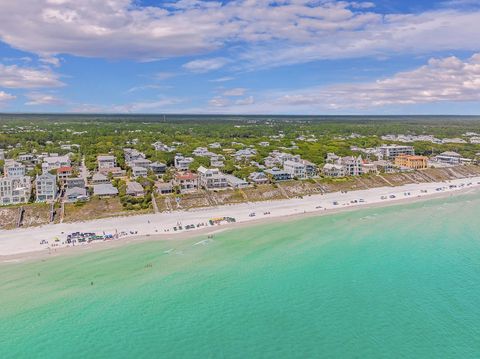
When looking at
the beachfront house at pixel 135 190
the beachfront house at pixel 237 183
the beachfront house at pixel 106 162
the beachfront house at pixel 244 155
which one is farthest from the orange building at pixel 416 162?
the beachfront house at pixel 106 162

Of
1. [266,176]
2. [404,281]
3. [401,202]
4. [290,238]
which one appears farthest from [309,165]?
[404,281]

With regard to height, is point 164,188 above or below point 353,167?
below

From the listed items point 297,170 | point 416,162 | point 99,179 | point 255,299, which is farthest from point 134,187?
point 416,162

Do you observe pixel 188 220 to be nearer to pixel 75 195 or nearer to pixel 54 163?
pixel 75 195

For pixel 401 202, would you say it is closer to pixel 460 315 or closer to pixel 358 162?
pixel 358 162

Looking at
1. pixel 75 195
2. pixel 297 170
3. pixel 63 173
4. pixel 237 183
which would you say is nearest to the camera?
pixel 75 195

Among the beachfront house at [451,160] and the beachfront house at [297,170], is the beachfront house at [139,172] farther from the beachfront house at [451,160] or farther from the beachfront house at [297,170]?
the beachfront house at [451,160]
